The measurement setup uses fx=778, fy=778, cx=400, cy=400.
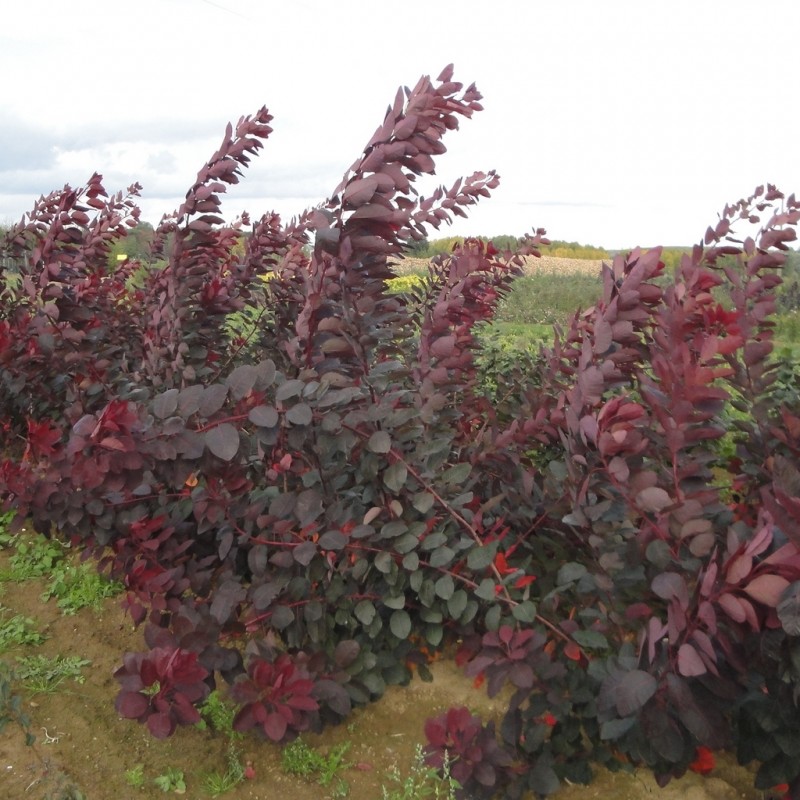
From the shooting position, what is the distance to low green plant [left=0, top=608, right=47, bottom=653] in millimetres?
2410

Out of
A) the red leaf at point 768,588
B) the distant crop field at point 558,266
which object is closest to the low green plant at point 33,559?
the red leaf at point 768,588

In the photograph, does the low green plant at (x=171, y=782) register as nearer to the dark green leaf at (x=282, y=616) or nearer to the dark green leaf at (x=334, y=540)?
the dark green leaf at (x=282, y=616)

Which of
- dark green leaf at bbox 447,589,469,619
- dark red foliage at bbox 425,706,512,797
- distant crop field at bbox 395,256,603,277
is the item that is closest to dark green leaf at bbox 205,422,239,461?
dark green leaf at bbox 447,589,469,619

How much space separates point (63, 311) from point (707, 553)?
2428mm

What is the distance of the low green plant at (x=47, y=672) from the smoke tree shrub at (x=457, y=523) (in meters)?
0.32

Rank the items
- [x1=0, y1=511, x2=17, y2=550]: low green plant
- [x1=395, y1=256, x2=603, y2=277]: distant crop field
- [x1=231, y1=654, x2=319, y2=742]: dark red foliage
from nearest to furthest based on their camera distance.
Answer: [x1=231, y1=654, x2=319, y2=742]: dark red foliage < [x1=0, y1=511, x2=17, y2=550]: low green plant < [x1=395, y1=256, x2=603, y2=277]: distant crop field

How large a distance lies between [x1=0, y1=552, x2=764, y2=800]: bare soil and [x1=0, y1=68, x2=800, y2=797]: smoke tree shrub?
9 centimetres

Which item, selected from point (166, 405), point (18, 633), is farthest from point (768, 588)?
point (18, 633)

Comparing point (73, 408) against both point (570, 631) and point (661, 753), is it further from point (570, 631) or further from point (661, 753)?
point (661, 753)

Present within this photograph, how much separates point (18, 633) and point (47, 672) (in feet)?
0.99

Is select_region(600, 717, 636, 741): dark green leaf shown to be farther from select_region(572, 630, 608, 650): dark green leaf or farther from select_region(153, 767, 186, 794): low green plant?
select_region(153, 767, 186, 794): low green plant

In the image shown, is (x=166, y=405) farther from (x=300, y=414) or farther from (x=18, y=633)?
(x=18, y=633)

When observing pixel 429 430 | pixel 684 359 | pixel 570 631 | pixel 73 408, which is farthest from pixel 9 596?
pixel 684 359

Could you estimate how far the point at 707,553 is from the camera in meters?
1.54
